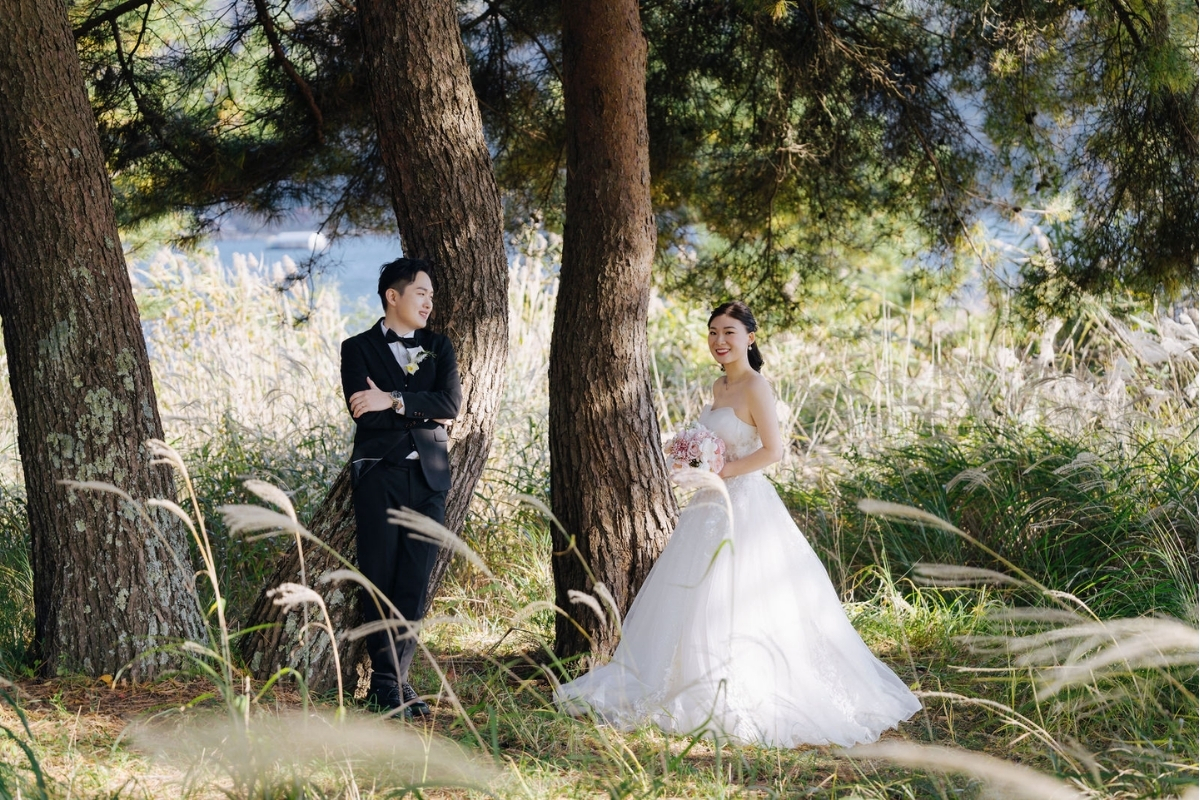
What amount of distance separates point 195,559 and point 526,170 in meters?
2.97

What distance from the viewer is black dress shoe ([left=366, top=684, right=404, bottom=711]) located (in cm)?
395

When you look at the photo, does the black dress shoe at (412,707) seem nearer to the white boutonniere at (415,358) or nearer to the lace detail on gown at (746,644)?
the lace detail on gown at (746,644)

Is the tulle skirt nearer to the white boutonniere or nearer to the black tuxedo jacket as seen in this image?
the black tuxedo jacket

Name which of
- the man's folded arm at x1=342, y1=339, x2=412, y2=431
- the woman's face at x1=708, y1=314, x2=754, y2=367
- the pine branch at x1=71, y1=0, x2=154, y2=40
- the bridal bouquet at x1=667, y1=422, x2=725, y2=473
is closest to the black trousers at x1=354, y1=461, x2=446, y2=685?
the man's folded arm at x1=342, y1=339, x2=412, y2=431

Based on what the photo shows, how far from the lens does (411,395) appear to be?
396 cm

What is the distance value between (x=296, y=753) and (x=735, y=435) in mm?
→ 2282

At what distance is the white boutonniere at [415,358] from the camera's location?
4082mm

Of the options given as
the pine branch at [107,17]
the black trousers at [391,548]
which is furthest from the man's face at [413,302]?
the pine branch at [107,17]

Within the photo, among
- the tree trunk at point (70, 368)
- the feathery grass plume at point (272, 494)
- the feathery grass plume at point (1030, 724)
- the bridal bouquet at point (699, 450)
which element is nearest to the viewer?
the feathery grass plume at point (272, 494)

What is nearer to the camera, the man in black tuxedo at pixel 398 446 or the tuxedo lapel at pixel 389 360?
the man in black tuxedo at pixel 398 446

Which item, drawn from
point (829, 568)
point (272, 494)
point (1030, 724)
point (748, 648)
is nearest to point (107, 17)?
point (272, 494)

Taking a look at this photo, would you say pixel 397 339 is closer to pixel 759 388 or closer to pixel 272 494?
pixel 759 388

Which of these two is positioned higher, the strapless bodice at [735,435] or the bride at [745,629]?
the strapless bodice at [735,435]

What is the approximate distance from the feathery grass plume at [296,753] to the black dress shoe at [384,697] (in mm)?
263
